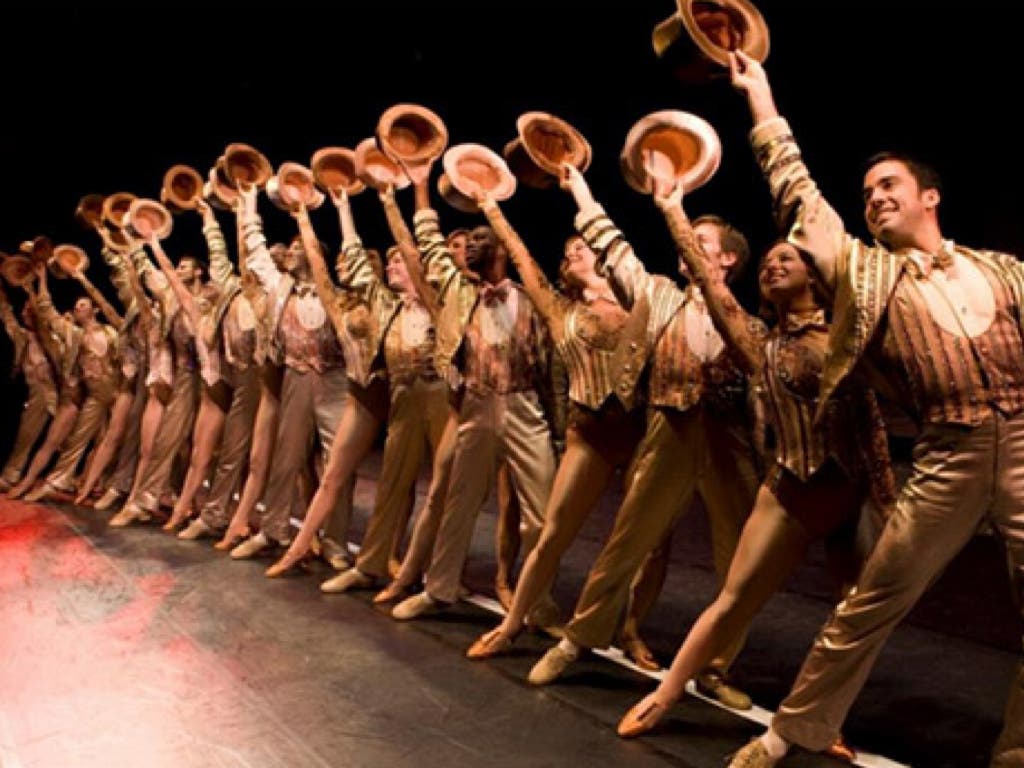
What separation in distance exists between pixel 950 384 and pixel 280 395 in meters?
3.76

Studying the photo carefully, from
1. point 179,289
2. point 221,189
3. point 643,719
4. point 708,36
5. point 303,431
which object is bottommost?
point 643,719

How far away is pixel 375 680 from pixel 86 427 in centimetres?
485

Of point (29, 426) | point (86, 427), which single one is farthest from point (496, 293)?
point (29, 426)

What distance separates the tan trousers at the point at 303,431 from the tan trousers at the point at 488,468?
3.58ft

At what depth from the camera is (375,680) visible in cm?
333

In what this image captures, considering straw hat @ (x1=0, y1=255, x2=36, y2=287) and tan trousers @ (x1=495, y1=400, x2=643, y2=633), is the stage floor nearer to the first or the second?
tan trousers @ (x1=495, y1=400, x2=643, y2=633)

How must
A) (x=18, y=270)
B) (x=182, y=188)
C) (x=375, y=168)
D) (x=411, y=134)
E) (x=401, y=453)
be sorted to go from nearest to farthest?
(x=411, y=134) → (x=375, y=168) → (x=401, y=453) → (x=182, y=188) → (x=18, y=270)

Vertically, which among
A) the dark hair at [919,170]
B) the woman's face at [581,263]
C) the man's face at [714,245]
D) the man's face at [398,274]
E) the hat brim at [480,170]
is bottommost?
the man's face at [398,274]

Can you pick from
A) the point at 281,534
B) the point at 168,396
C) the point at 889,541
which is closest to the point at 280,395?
the point at 281,534

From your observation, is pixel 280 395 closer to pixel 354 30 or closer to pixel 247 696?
pixel 247 696

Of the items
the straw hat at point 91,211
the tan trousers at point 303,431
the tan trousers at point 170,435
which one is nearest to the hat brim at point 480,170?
the tan trousers at point 303,431

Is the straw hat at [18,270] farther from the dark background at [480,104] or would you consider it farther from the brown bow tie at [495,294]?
the brown bow tie at [495,294]

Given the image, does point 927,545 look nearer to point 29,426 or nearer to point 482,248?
point 482,248

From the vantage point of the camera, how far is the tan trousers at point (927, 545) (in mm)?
2125
